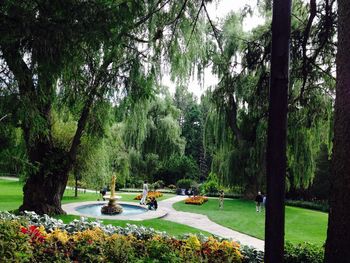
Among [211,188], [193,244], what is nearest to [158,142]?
[211,188]

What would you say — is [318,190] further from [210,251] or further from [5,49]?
[5,49]

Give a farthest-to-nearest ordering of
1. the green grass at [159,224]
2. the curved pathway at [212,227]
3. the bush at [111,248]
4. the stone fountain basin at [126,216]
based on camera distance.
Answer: the stone fountain basin at [126,216], the green grass at [159,224], the curved pathway at [212,227], the bush at [111,248]

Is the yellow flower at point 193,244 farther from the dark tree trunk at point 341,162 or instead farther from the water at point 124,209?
the water at point 124,209

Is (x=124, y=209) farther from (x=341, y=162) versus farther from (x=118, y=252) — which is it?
(x=341, y=162)

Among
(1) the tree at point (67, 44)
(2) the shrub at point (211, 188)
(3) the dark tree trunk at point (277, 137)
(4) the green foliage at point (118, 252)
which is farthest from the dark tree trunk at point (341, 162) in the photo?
(2) the shrub at point (211, 188)

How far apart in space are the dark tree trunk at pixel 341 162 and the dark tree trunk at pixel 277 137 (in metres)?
0.53

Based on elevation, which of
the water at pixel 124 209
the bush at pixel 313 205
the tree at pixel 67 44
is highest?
the tree at pixel 67 44

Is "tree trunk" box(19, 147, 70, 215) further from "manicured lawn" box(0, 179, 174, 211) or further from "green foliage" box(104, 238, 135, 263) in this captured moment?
"green foliage" box(104, 238, 135, 263)

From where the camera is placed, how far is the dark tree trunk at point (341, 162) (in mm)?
2729

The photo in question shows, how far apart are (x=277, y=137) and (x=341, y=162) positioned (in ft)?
2.10

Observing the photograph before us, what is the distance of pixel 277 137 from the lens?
2.53 metres

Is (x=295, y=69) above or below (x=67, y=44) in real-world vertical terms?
above

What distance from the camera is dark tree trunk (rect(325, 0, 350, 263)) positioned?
2729mm

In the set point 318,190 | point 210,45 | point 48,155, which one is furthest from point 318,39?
point 318,190
